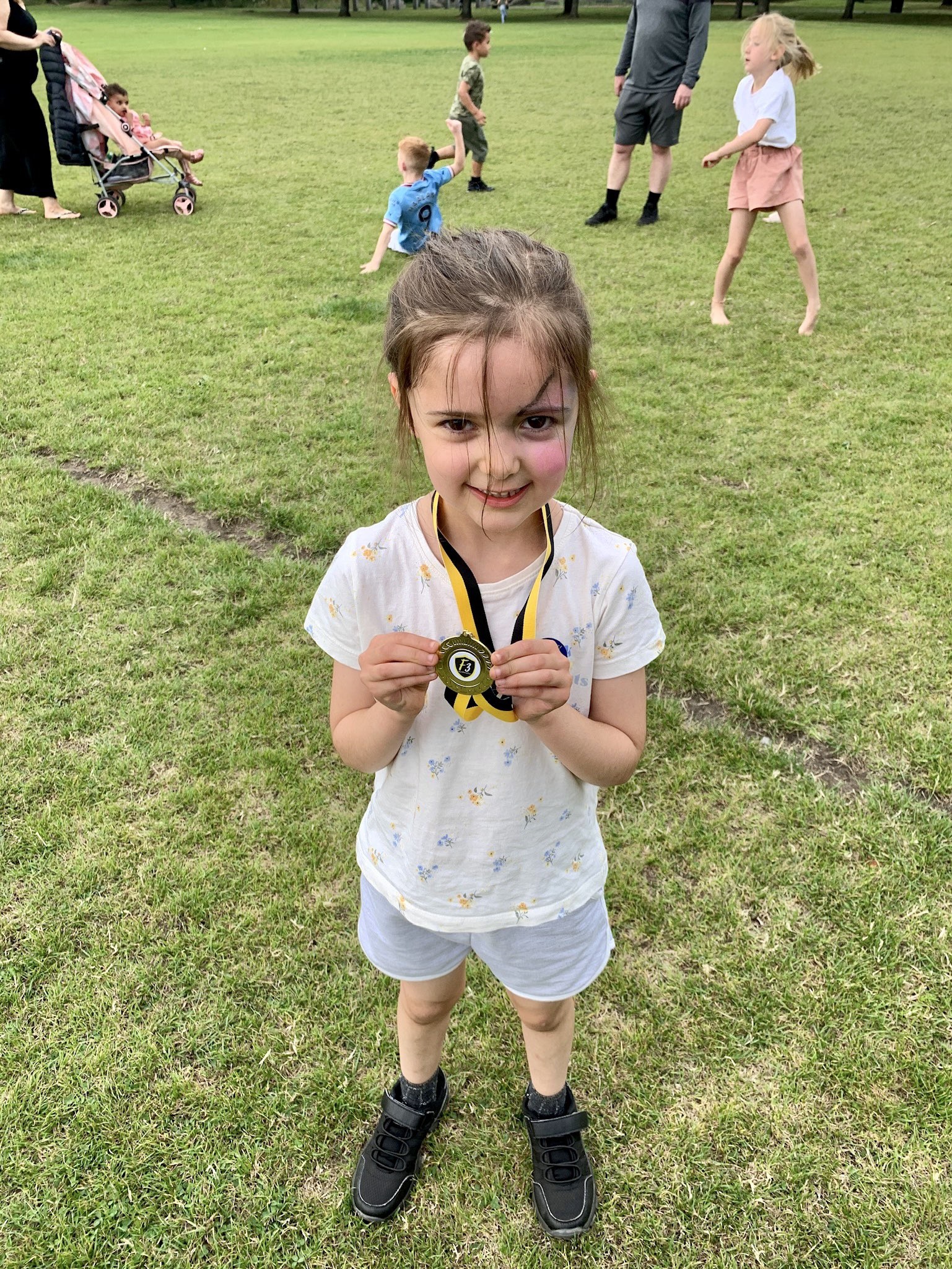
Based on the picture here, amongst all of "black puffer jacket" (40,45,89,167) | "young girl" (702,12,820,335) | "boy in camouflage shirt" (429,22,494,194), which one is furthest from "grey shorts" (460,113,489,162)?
"young girl" (702,12,820,335)

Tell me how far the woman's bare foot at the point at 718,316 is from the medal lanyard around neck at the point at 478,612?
5.03 metres

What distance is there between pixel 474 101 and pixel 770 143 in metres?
5.53

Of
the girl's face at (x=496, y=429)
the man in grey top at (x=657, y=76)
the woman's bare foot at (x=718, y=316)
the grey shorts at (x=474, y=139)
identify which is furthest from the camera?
the grey shorts at (x=474, y=139)

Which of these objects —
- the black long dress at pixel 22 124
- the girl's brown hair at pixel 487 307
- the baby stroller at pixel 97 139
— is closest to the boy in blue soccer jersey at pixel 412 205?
the baby stroller at pixel 97 139

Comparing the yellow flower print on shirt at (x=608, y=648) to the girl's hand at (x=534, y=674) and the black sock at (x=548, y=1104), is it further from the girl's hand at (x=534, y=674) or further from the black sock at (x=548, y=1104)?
the black sock at (x=548, y=1104)

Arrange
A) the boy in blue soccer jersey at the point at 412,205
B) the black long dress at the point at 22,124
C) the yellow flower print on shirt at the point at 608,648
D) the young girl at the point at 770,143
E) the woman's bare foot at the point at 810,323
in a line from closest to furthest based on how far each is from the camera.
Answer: the yellow flower print on shirt at the point at 608,648 < the young girl at the point at 770,143 < the woman's bare foot at the point at 810,323 < the boy in blue soccer jersey at the point at 412,205 < the black long dress at the point at 22,124

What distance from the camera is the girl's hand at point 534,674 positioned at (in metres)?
1.13

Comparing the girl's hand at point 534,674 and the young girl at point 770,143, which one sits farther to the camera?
the young girl at point 770,143

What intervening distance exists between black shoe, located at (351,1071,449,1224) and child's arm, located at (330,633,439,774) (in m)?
0.86

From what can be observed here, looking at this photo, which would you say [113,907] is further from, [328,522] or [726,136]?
[726,136]

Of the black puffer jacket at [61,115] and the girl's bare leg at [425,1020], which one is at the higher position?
the black puffer jacket at [61,115]

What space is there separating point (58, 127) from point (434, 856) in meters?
9.48

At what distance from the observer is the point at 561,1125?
1760mm

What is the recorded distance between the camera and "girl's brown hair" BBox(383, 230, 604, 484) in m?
1.14
